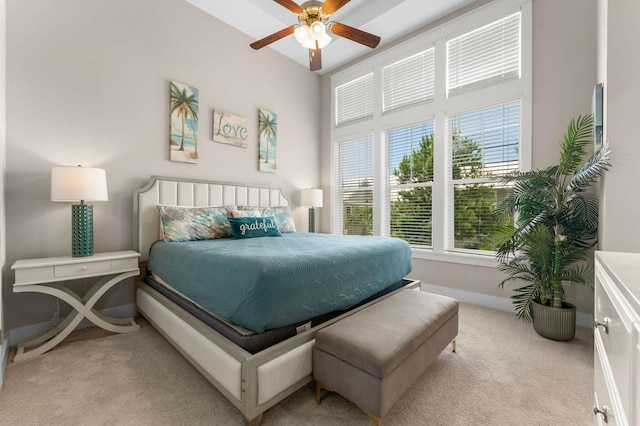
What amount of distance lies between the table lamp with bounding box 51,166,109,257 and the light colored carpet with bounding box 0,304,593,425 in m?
0.84

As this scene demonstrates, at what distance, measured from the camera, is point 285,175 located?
4371mm

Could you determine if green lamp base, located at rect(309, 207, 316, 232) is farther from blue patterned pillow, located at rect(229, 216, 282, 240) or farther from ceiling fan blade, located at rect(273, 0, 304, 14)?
ceiling fan blade, located at rect(273, 0, 304, 14)

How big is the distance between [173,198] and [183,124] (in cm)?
91

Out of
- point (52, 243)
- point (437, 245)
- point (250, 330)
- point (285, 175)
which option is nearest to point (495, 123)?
point (437, 245)

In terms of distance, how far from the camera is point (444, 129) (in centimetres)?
348

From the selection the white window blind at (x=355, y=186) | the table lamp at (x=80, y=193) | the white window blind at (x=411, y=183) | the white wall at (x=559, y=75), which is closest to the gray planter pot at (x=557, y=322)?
the white wall at (x=559, y=75)

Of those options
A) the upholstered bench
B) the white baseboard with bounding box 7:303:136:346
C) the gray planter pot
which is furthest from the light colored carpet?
the white baseboard with bounding box 7:303:136:346

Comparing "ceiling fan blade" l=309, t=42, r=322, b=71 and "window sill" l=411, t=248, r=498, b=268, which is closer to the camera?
"ceiling fan blade" l=309, t=42, r=322, b=71

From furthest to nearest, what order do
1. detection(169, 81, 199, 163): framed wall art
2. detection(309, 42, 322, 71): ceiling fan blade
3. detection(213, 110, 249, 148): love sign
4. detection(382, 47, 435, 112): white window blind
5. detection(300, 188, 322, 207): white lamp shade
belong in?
detection(300, 188, 322, 207): white lamp shade → detection(382, 47, 435, 112): white window blind → detection(213, 110, 249, 148): love sign → detection(169, 81, 199, 163): framed wall art → detection(309, 42, 322, 71): ceiling fan blade

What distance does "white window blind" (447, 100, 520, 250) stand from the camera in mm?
3059

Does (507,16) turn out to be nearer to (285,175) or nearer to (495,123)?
(495,123)

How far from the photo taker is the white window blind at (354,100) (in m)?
4.36

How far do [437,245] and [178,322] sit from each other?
3.02 m

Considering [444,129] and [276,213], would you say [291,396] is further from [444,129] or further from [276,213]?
[444,129]
